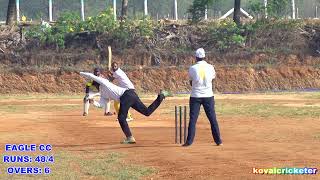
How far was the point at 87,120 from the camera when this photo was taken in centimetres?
2312

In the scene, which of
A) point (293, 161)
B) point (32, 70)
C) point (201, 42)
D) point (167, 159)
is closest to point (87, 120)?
point (167, 159)

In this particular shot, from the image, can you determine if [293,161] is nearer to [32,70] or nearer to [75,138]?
[75,138]

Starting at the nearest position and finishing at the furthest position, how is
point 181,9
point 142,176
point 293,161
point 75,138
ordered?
point 142,176 < point 293,161 < point 75,138 < point 181,9

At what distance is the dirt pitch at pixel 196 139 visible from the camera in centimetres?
1211

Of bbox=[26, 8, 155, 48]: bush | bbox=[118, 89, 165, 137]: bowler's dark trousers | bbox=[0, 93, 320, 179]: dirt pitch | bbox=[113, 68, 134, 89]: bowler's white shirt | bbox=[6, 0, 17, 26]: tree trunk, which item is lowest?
bbox=[0, 93, 320, 179]: dirt pitch

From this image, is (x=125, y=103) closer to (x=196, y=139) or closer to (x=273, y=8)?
(x=196, y=139)

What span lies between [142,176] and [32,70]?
117ft

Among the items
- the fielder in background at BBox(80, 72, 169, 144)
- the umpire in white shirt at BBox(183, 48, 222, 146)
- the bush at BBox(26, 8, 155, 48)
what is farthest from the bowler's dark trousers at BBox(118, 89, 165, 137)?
the bush at BBox(26, 8, 155, 48)

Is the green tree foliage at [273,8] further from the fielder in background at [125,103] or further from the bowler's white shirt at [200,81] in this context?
the bowler's white shirt at [200,81]

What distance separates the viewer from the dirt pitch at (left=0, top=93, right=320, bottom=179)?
12.1 meters

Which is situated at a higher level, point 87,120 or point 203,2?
point 203,2

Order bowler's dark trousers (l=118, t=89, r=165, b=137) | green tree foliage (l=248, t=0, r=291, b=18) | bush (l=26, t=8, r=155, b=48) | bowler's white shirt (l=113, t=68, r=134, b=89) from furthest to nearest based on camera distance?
green tree foliage (l=248, t=0, r=291, b=18), bush (l=26, t=8, r=155, b=48), bowler's white shirt (l=113, t=68, r=134, b=89), bowler's dark trousers (l=118, t=89, r=165, b=137)

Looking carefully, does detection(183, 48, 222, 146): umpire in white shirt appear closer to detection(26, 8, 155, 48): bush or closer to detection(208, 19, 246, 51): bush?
detection(208, 19, 246, 51): bush

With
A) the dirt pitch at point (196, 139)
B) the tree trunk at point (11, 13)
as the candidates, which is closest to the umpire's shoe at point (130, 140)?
the dirt pitch at point (196, 139)
